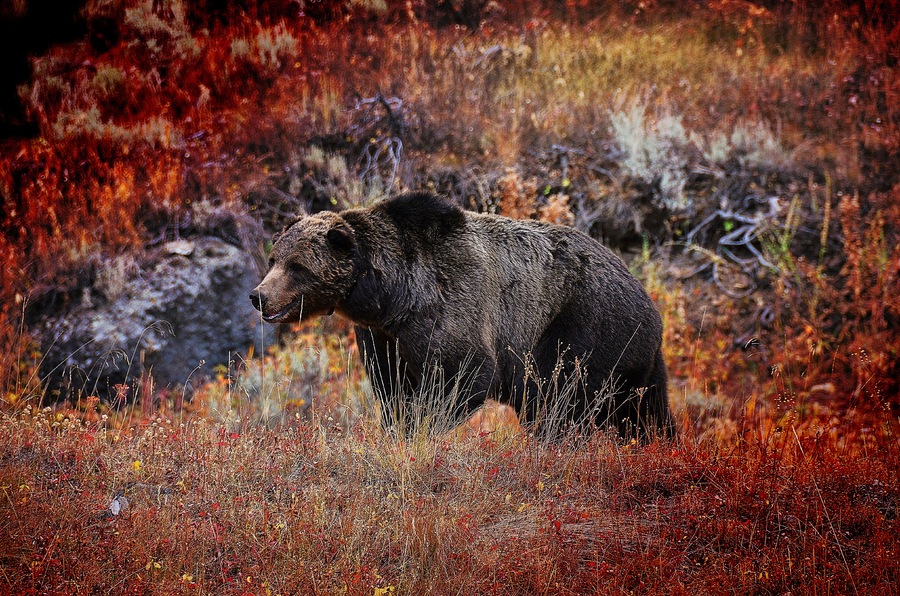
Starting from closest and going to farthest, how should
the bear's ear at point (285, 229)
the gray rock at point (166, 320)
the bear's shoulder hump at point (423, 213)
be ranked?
the bear's ear at point (285, 229) → the bear's shoulder hump at point (423, 213) → the gray rock at point (166, 320)

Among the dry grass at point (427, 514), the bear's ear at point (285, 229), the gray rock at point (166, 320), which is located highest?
the bear's ear at point (285, 229)

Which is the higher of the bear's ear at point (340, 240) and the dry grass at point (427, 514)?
the bear's ear at point (340, 240)

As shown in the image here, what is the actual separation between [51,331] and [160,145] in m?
2.91

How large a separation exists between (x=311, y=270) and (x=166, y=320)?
3.80 meters

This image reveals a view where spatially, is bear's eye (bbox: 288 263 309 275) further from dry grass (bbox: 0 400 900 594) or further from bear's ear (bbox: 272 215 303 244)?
dry grass (bbox: 0 400 900 594)

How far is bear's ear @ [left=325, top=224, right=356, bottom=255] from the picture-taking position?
572 cm

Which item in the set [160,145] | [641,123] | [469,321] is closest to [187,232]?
[160,145]

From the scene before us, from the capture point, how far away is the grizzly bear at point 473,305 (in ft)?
18.8

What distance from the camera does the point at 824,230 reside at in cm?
990

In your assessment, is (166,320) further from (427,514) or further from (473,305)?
(427,514)

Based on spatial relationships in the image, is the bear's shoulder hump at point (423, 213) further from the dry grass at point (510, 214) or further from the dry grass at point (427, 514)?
the dry grass at point (427, 514)

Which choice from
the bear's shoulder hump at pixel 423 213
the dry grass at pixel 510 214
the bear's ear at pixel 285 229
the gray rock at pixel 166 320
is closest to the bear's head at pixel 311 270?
the bear's ear at pixel 285 229

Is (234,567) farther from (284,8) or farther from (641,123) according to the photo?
(284,8)

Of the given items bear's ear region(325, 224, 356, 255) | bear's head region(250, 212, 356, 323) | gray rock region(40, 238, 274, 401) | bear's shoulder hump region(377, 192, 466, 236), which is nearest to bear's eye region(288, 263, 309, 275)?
bear's head region(250, 212, 356, 323)
